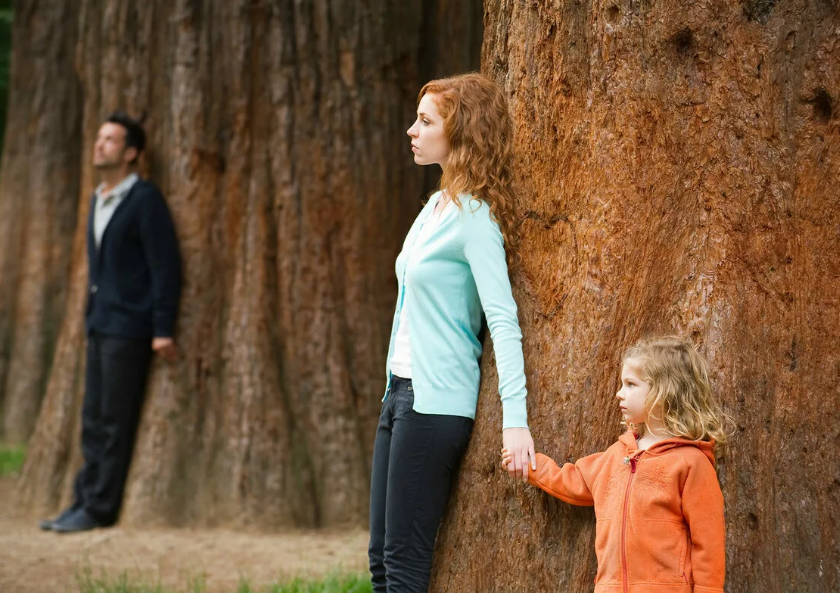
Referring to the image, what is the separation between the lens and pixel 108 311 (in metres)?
6.09

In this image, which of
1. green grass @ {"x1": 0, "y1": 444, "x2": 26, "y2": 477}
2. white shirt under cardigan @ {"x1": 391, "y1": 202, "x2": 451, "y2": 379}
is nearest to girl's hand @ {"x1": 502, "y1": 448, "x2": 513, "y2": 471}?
white shirt under cardigan @ {"x1": 391, "y1": 202, "x2": 451, "y2": 379}

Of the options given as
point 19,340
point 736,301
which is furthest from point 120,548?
point 19,340

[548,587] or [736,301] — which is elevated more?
[736,301]

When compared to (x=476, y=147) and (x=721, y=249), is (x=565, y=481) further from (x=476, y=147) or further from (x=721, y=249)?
(x=476, y=147)

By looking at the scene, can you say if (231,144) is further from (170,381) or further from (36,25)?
(36,25)

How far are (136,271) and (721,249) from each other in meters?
4.04

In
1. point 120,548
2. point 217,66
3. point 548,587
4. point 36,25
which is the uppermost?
point 36,25

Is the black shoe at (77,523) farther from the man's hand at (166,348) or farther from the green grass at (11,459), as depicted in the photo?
the green grass at (11,459)

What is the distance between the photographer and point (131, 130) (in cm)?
606

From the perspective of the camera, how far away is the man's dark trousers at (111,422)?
6.02 metres

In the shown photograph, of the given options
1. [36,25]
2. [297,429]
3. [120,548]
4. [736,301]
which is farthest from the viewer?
[36,25]

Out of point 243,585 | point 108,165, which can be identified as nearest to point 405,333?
point 243,585

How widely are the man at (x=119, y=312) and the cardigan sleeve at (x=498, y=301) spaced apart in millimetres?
3188

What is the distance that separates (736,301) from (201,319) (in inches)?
146
